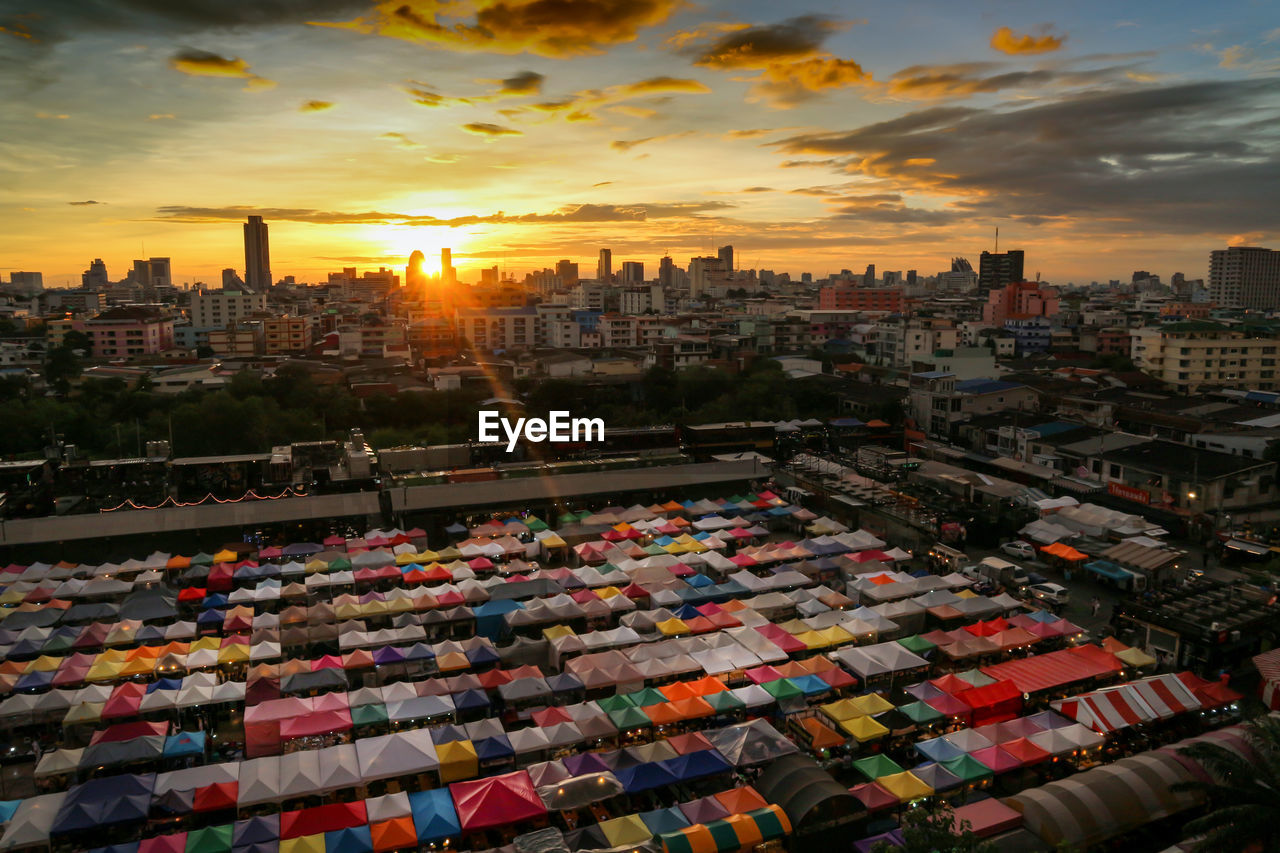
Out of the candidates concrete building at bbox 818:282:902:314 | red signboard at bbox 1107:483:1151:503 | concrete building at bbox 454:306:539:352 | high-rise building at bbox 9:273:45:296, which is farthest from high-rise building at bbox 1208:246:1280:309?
high-rise building at bbox 9:273:45:296

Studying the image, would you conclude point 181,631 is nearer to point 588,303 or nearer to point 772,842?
point 772,842

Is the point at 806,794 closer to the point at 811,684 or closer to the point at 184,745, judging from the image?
the point at 811,684

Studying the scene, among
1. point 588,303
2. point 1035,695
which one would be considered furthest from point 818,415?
point 588,303

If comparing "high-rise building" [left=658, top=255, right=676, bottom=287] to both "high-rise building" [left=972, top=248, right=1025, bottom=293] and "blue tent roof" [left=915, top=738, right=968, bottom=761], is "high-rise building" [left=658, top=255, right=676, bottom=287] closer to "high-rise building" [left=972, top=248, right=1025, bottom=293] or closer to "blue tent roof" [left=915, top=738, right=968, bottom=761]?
"high-rise building" [left=972, top=248, right=1025, bottom=293]

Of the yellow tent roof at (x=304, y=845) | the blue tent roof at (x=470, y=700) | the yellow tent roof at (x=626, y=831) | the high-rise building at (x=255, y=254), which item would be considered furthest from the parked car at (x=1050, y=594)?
the high-rise building at (x=255, y=254)

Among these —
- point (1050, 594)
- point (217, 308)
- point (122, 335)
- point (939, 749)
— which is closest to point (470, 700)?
point (939, 749)

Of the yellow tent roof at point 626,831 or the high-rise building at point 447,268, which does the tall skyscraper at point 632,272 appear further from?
the yellow tent roof at point 626,831
